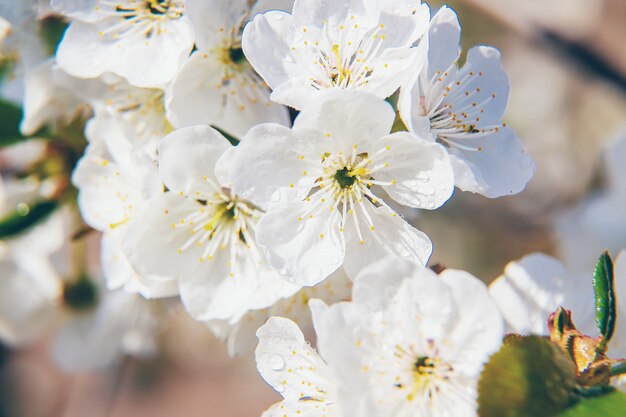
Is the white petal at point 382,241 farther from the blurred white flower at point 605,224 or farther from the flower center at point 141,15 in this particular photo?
the blurred white flower at point 605,224

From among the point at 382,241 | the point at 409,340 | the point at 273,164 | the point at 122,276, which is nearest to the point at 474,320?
the point at 409,340

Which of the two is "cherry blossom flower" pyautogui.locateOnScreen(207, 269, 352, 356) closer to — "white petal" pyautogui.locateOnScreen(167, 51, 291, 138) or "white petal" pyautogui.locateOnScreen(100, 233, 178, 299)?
"white petal" pyautogui.locateOnScreen(100, 233, 178, 299)

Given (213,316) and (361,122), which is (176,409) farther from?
(361,122)

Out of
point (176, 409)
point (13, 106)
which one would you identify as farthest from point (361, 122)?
point (176, 409)

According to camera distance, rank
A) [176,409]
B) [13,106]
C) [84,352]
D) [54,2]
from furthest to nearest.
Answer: [176,409] → [84,352] → [13,106] → [54,2]

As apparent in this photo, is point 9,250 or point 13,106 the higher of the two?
point 13,106
